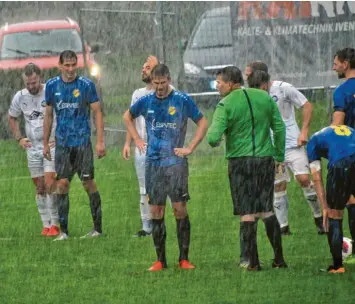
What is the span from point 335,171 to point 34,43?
1685 centimetres

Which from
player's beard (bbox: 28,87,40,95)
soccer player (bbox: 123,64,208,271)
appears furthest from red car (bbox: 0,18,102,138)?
soccer player (bbox: 123,64,208,271)

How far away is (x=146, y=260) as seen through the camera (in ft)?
41.1

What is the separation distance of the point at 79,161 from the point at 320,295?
467 cm

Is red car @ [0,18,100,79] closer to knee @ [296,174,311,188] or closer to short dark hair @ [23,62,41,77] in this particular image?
short dark hair @ [23,62,41,77]

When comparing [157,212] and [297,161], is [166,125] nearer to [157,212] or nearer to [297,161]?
[157,212]

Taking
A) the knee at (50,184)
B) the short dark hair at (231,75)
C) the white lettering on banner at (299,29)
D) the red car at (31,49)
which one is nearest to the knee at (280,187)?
the knee at (50,184)

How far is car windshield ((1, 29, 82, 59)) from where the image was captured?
27.0 m

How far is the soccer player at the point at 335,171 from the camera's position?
1095 cm

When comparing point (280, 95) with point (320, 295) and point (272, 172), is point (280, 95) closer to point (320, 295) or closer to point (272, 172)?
point (272, 172)

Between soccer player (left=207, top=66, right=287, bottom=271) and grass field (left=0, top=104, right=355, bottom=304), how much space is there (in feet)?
→ 1.48

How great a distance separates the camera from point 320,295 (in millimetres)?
10188

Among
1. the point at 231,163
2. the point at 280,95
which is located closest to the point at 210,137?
the point at 231,163

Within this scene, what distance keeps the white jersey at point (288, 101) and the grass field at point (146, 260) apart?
1020 millimetres

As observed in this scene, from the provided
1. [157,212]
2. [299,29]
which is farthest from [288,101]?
[299,29]
